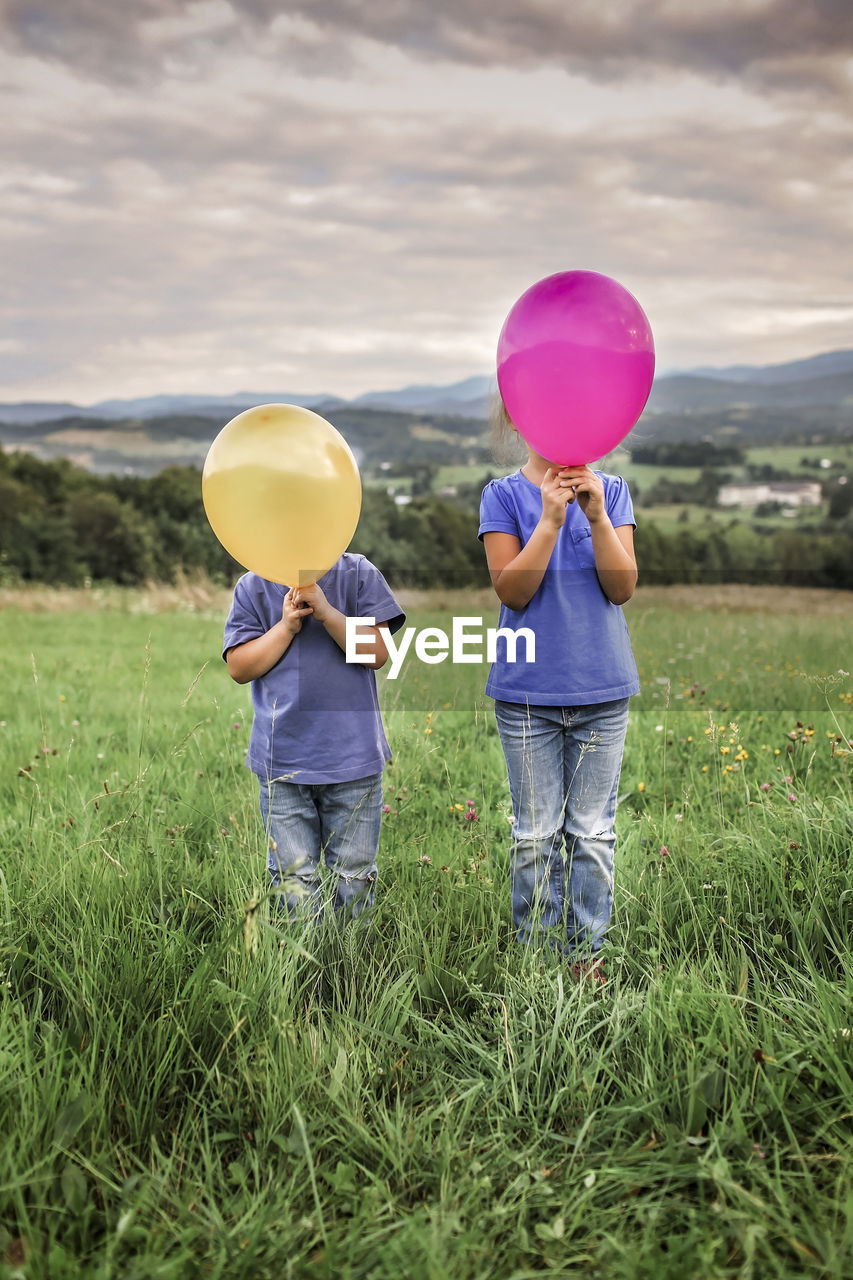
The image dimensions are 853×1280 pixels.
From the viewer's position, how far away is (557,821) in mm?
2416

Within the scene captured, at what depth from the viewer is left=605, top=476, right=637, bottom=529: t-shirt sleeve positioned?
240cm

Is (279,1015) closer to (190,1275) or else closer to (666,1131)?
(190,1275)

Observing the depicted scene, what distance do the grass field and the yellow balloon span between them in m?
0.42

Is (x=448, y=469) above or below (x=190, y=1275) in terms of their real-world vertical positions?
above

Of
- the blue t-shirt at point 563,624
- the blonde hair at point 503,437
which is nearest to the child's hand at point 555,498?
the blue t-shirt at point 563,624

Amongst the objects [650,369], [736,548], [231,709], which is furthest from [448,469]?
[650,369]

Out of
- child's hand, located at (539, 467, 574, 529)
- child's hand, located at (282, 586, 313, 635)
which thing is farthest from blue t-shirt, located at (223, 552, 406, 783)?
child's hand, located at (539, 467, 574, 529)

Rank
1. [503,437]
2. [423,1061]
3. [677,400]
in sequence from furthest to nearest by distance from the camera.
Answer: [677,400]
[503,437]
[423,1061]

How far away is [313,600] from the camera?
2.23 metres

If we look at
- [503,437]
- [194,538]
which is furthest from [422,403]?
[503,437]

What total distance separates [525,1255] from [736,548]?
112 ft

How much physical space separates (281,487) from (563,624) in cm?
84

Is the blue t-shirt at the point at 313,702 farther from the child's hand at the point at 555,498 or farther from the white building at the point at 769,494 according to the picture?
the white building at the point at 769,494

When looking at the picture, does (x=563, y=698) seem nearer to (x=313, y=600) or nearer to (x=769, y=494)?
(x=313, y=600)
